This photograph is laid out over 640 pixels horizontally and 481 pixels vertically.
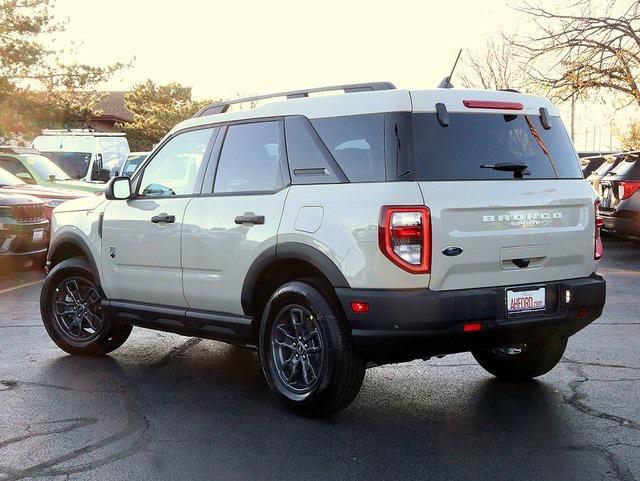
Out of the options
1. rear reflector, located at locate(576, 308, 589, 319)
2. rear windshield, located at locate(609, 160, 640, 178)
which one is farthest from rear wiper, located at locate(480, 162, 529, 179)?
rear windshield, located at locate(609, 160, 640, 178)

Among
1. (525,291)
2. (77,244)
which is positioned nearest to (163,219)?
(77,244)

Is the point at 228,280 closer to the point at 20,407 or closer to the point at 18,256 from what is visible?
the point at 20,407

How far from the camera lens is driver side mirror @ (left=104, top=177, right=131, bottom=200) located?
272 inches

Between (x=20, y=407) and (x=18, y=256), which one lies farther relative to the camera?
(x=18, y=256)

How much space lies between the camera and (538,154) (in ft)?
18.4

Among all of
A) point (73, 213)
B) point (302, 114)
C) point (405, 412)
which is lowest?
point (405, 412)

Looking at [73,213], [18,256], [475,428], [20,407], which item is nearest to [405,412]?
[475,428]

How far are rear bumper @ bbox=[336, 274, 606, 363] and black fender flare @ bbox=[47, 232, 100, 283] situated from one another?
9.02ft

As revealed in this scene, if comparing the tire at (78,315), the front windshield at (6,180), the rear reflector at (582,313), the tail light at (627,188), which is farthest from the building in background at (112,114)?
the rear reflector at (582,313)

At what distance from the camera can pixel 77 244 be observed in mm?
7359

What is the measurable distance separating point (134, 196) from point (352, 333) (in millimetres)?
2560

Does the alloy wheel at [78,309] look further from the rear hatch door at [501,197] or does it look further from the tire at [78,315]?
the rear hatch door at [501,197]

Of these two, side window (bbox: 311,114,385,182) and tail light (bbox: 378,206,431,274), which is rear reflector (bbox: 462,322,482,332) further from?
side window (bbox: 311,114,385,182)

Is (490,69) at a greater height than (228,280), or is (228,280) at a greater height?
(490,69)
